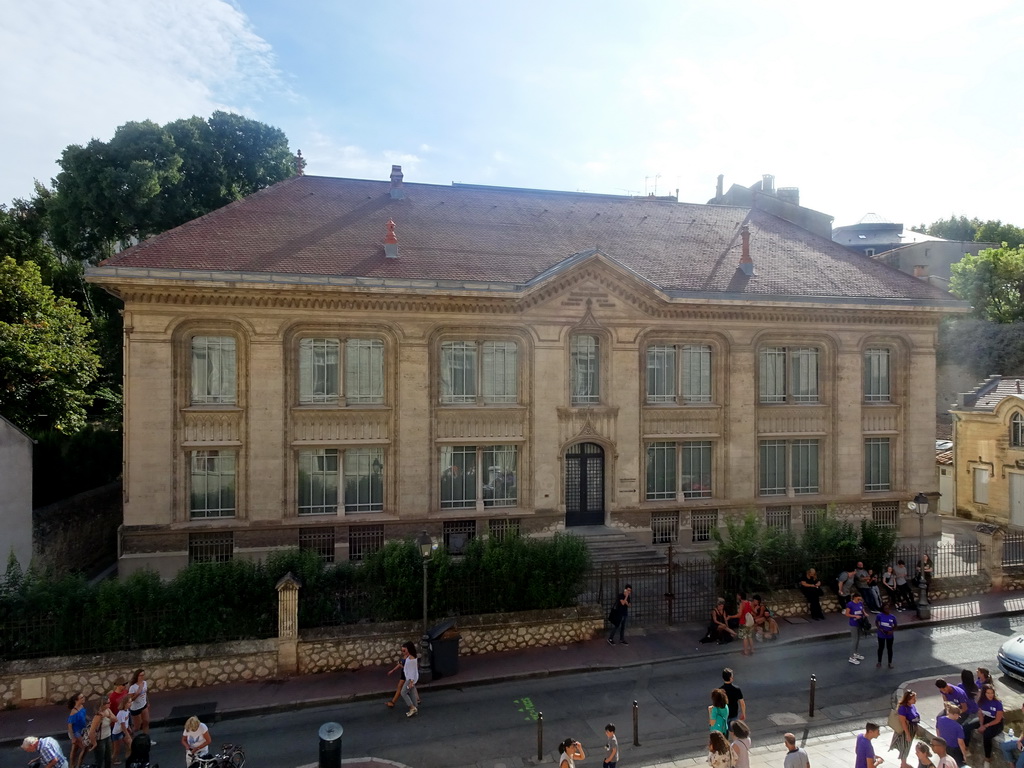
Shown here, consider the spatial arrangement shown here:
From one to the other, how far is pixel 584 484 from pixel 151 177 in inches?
928

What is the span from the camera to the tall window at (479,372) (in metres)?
21.7

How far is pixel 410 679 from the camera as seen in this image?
41.7 ft

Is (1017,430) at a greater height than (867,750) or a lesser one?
greater

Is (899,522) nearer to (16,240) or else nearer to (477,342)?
(477,342)

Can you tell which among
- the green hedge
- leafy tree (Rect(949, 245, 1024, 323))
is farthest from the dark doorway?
leafy tree (Rect(949, 245, 1024, 323))

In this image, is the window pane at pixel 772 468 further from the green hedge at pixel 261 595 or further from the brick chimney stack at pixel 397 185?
the brick chimney stack at pixel 397 185

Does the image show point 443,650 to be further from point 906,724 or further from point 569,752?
point 906,724

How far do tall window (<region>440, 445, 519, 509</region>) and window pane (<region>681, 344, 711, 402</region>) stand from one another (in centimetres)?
676

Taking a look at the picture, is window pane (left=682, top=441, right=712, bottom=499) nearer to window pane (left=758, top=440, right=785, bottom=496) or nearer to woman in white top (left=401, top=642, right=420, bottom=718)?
window pane (left=758, top=440, right=785, bottom=496)

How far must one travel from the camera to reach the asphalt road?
11570 millimetres

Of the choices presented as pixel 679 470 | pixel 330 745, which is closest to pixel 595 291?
pixel 679 470

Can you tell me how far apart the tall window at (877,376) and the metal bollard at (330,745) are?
22.4 meters

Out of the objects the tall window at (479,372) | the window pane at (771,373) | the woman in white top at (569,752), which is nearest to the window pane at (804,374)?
the window pane at (771,373)

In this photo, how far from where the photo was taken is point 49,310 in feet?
82.6
